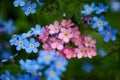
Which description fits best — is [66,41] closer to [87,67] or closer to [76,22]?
[76,22]

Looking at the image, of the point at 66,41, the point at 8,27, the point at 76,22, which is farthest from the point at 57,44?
the point at 8,27

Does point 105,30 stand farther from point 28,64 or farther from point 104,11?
point 28,64

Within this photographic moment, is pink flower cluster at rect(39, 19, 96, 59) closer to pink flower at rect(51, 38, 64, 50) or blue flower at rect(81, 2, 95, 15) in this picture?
pink flower at rect(51, 38, 64, 50)

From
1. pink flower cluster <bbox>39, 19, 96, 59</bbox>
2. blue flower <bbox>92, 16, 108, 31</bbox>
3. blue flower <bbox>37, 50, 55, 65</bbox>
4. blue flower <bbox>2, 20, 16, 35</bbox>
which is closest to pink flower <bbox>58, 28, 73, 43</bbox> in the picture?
pink flower cluster <bbox>39, 19, 96, 59</bbox>

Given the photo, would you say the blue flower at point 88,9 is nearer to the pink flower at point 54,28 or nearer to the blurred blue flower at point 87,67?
the pink flower at point 54,28

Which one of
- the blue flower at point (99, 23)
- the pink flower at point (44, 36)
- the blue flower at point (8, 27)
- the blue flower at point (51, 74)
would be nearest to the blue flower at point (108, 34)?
the blue flower at point (99, 23)

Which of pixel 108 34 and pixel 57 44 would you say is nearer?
pixel 57 44

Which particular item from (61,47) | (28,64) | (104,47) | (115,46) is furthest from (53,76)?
(104,47)
